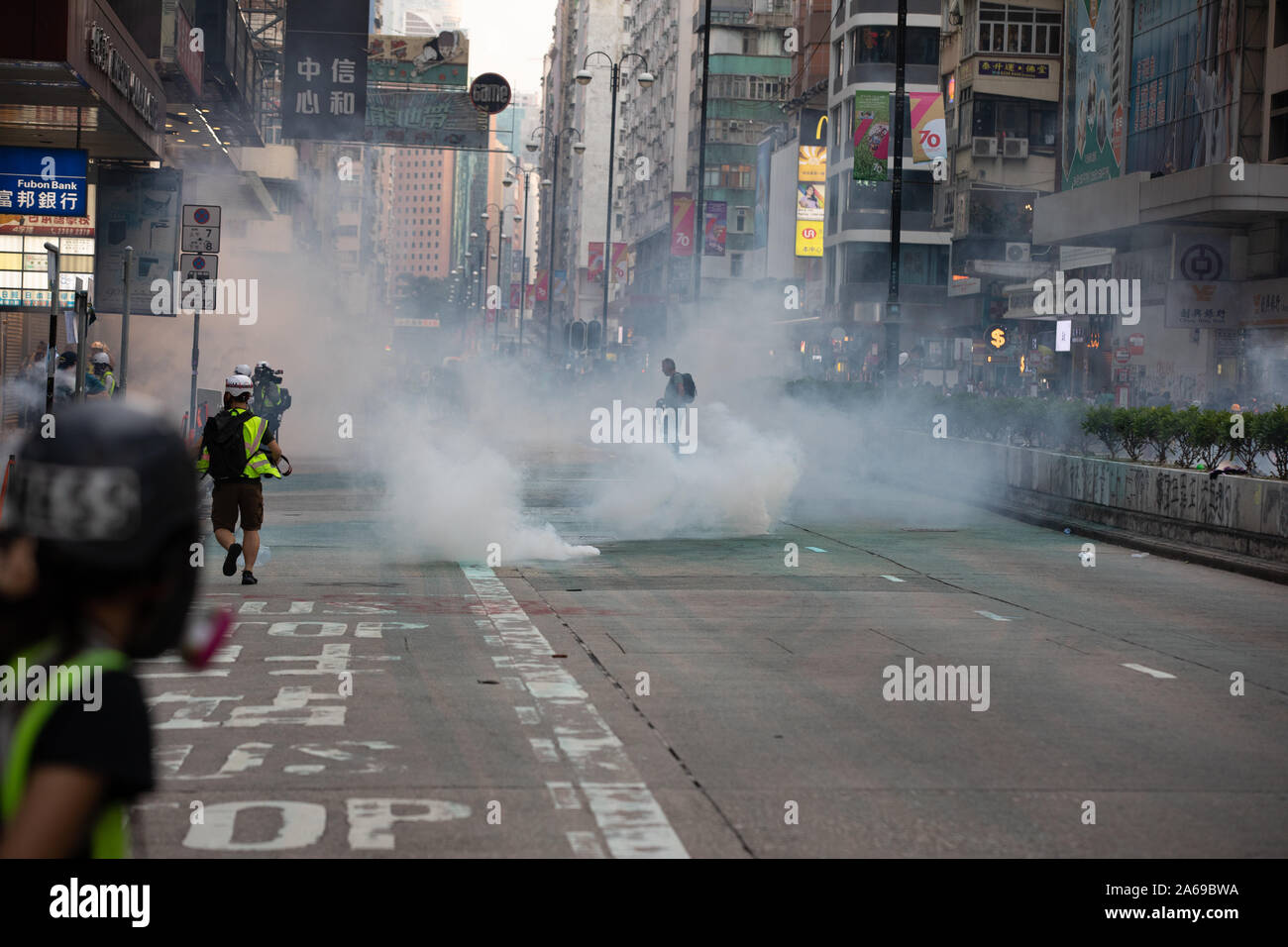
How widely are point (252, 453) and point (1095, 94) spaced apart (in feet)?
125

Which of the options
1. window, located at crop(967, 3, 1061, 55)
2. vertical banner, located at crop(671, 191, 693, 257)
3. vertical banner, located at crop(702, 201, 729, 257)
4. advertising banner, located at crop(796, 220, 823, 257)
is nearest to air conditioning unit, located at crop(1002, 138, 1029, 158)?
window, located at crop(967, 3, 1061, 55)

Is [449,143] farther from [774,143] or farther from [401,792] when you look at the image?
[774,143]

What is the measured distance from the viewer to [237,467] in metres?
13.8

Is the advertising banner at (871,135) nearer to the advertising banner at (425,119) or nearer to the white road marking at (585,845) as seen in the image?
the advertising banner at (425,119)

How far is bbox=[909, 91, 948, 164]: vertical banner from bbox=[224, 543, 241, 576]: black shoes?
36.3 meters

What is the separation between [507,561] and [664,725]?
8.01 m

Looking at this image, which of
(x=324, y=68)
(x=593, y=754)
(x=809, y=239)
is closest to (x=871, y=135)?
(x=324, y=68)

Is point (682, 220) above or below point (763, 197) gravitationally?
below

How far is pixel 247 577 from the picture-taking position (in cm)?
1352

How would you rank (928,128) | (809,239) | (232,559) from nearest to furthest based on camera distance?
1. (232,559)
2. (928,128)
3. (809,239)

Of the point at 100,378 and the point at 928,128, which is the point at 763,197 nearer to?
the point at 928,128

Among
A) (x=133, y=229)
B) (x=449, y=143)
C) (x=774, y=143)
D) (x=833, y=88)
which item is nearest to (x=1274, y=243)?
(x=449, y=143)

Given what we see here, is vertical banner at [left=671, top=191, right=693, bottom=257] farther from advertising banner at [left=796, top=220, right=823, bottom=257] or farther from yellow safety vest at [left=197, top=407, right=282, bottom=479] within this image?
yellow safety vest at [left=197, top=407, right=282, bottom=479]

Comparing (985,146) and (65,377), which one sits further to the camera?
(985,146)
